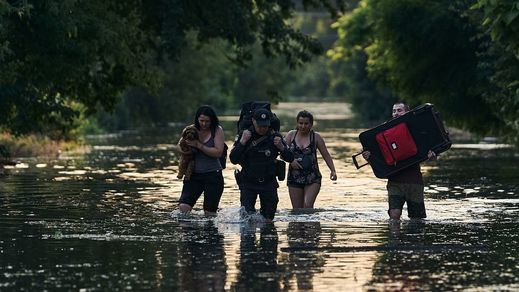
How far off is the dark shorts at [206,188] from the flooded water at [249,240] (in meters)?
0.22

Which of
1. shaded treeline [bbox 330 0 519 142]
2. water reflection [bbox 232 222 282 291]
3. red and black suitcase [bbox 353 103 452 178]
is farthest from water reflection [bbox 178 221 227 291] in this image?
shaded treeline [bbox 330 0 519 142]

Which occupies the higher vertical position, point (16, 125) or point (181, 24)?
point (181, 24)

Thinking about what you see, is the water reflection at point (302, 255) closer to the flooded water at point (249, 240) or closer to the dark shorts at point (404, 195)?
the flooded water at point (249, 240)

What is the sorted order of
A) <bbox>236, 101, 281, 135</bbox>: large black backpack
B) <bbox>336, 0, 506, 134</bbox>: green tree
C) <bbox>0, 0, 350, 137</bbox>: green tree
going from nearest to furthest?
<bbox>236, 101, 281, 135</bbox>: large black backpack < <bbox>0, 0, 350, 137</bbox>: green tree < <bbox>336, 0, 506, 134</bbox>: green tree

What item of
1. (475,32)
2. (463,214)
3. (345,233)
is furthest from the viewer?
(475,32)

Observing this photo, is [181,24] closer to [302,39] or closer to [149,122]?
[302,39]

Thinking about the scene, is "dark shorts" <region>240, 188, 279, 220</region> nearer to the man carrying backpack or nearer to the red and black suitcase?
the man carrying backpack

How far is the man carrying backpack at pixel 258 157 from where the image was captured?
17.4 m

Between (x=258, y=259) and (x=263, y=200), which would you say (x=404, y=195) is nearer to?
(x=263, y=200)

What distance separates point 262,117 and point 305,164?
1747 mm

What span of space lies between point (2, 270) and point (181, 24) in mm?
21363

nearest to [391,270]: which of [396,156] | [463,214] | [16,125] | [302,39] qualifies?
[396,156]

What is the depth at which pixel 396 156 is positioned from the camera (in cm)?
1817

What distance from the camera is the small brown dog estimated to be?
18156 mm
